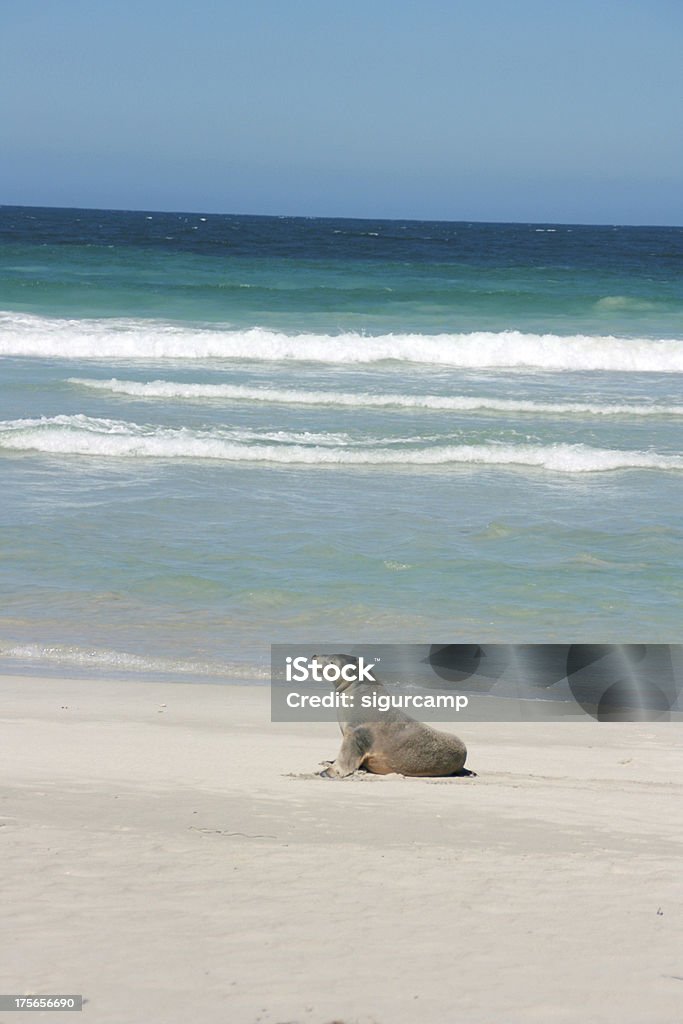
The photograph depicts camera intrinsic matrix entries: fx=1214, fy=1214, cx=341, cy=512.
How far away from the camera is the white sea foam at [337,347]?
894 inches

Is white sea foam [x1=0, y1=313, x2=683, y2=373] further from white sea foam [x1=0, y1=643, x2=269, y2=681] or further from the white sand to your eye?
the white sand

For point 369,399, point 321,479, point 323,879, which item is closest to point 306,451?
point 321,479

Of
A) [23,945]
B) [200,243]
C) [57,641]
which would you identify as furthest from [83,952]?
[200,243]

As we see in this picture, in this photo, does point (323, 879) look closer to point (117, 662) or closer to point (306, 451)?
point (117, 662)

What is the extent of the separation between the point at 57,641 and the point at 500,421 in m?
9.64

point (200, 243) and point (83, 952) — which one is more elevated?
point (200, 243)

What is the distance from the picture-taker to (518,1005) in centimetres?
336

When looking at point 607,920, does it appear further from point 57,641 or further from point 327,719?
point 57,641

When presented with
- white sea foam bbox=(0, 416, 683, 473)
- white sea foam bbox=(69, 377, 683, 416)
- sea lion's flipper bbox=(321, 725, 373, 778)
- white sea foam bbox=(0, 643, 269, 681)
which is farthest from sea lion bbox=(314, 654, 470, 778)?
white sea foam bbox=(69, 377, 683, 416)

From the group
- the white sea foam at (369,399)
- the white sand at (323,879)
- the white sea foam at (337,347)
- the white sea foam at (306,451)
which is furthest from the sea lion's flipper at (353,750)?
the white sea foam at (337,347)

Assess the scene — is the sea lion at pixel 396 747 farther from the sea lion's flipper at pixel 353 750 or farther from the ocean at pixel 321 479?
the ocean at pixel 321 479

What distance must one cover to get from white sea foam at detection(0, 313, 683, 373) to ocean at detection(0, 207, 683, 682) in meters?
0.07

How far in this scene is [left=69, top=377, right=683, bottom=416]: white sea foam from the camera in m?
17.4

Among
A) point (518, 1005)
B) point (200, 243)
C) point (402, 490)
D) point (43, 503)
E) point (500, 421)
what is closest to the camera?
point (518, 1005)
